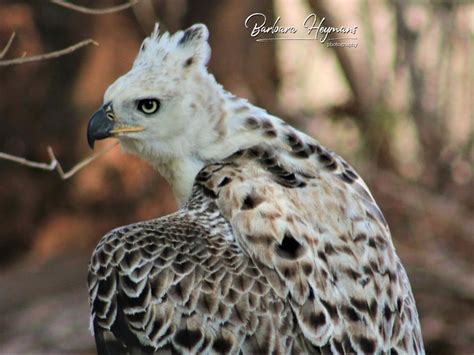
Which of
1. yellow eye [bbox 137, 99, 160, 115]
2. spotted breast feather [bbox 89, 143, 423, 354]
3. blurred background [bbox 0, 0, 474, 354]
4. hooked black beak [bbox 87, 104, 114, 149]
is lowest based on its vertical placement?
blurred background [bbox 0, 0, 474, 354]

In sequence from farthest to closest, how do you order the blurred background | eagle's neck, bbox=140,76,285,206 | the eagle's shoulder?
the blurred background, eagle's neck, bbox=140,76,285,206, the eagle's shoulder

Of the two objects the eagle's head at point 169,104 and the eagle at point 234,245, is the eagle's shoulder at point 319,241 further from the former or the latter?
the eagle's head at point 169,104

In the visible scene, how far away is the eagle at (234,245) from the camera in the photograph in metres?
4.75

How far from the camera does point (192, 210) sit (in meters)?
5.11

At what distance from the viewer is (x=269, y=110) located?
34.0 feet

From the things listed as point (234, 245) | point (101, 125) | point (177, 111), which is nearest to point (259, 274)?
point (234, 245)

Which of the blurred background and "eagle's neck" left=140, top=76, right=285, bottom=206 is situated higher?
"eagle's neck" left=140, top=76, right=285, bottom=206

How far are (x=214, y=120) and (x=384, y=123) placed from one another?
5.03 metres

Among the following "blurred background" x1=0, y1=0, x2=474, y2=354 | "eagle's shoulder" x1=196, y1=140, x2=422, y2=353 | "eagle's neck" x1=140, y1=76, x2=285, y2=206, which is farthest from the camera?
"blurred background" x1=0, y1=0, x2=474, y2=354

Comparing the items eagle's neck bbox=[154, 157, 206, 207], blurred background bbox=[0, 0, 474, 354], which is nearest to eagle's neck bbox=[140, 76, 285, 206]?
eagle's neck bbox=[154, 157, 206, 207]

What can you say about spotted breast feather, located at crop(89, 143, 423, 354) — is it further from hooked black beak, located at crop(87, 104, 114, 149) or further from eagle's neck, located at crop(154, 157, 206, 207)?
hooked black beak, located at crop(87, 104, 114, 149)

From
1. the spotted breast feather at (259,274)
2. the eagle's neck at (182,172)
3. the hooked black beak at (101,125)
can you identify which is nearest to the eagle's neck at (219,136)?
the eagle's neck at (182,172)

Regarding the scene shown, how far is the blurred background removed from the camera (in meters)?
9.41

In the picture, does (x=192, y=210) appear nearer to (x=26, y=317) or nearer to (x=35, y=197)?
(x=26, y=317)
